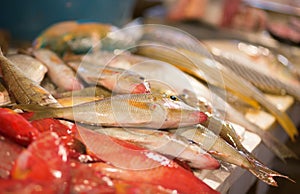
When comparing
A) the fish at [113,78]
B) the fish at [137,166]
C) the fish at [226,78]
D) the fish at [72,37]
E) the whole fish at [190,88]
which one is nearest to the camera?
the fish at [137,166]

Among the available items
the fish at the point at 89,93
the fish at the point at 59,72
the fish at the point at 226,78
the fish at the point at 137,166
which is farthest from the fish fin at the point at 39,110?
the fish at the point at 226,78

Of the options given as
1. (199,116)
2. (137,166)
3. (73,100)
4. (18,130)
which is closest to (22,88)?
(73,100)

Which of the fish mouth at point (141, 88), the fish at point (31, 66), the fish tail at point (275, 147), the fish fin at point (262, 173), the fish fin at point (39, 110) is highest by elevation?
the fish mouth at point (141, 88)

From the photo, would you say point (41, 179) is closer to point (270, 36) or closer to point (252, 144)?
point (252, 144)

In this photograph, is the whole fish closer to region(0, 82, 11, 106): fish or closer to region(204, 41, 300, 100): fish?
region(204, 41, 300, 100): fish

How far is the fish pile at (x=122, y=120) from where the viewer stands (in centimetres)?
133

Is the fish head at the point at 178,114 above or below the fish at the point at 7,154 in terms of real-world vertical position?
above

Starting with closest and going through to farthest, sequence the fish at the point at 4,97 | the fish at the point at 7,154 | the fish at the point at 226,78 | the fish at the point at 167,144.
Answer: the fish at the point at 7,154 < the fish at the point at 167,144 < the fish at the point at 4,97 < the fish at the point at 226,78

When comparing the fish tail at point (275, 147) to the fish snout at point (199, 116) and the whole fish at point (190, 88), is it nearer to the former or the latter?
the whole fish at point (190, 88)

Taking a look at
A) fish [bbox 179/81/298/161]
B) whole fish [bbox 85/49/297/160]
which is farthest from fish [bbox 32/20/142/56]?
fish [bbox 179/81/298/161]

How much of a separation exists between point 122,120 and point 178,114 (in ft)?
0.64

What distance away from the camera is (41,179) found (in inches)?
48.6

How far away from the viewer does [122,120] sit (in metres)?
1.59

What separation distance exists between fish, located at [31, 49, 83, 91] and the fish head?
44cm
